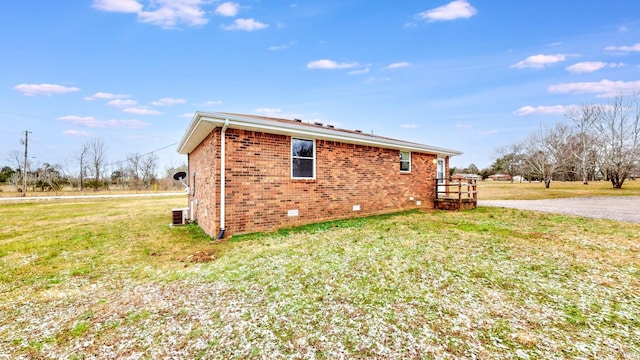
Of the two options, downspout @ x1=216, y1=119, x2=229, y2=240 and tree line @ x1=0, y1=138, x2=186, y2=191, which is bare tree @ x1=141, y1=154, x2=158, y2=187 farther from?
downspout @ x1=216, y1=119, x2=229, y2=240

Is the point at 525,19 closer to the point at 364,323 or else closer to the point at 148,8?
the point at 364,323

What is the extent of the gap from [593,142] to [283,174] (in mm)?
34923

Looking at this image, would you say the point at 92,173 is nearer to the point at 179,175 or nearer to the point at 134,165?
the point at 134,165

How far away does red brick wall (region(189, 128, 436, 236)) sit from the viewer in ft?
23.0

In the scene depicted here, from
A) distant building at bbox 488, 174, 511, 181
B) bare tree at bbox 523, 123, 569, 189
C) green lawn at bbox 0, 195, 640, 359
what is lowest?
green lawn at bbox 0, 195, 640, 359

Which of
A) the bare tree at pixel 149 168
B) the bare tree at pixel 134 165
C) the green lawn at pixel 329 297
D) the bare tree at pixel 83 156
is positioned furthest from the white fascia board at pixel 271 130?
the bare tree at pixel 83 156

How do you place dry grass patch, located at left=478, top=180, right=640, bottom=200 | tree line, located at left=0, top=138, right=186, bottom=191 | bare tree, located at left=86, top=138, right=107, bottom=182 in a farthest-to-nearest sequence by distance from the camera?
bare tree, located at left=86, top=138, right=107, bottom=182 → tree line, located at left=0, top=138, right=186, bottom=191 → dry grass patch, located at left=478, top=180, right=640, bottom=200

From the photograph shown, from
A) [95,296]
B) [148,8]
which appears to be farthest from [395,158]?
[148,8]

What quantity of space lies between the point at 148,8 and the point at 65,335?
11110 millimetres

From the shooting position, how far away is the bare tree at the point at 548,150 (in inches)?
1185

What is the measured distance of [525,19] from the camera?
1138 cm

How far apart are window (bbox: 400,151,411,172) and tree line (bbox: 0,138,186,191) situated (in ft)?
106

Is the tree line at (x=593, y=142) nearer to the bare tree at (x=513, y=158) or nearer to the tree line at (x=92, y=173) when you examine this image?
the bare tree at (x=513, y=158)

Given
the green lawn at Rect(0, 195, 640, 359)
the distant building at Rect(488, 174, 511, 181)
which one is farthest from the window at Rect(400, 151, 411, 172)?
the distant building at Rect(488, 174, 511, 181)
